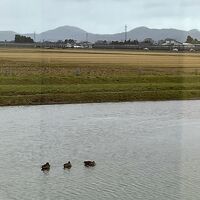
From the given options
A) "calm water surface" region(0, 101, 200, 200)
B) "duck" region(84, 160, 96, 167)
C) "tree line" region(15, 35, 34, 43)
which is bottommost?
"calm water surface" region(0, 101, 200, 200)

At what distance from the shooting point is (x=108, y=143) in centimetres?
2120

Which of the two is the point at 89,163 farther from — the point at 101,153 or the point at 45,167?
the point at 101,153

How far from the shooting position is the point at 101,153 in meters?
19.1

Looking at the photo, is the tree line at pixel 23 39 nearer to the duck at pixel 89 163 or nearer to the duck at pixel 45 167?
the duck at pixel 89 163

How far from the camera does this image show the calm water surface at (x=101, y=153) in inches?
556

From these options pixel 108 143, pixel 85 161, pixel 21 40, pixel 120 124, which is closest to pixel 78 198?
pixel 85 161

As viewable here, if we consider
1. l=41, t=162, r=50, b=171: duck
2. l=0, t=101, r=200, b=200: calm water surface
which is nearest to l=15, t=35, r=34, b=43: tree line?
l=0, t=101, r=200, b=200: calm water surface

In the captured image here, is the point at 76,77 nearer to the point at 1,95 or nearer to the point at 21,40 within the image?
the point at 1,95

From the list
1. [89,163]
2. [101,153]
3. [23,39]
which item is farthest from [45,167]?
[23,39]

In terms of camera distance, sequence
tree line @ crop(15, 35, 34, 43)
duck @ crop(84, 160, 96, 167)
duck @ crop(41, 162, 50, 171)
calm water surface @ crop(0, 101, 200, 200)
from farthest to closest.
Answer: tree line @ crop(15, 35, 34, 43) < duck @ crop(84, 160, 96, 167) < duck @ crop(41, 162, 50, 171) < calm water surface @ crop(0, 101, 200, 200)

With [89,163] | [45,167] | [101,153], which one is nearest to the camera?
[45,167]

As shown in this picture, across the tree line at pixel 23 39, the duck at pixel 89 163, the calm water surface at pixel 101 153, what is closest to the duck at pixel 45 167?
the calm water surface at pixel 101 153

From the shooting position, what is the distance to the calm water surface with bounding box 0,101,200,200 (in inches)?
556

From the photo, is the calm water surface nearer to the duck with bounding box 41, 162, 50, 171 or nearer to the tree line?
the duck with bounding box 41, 162, 50, 171
